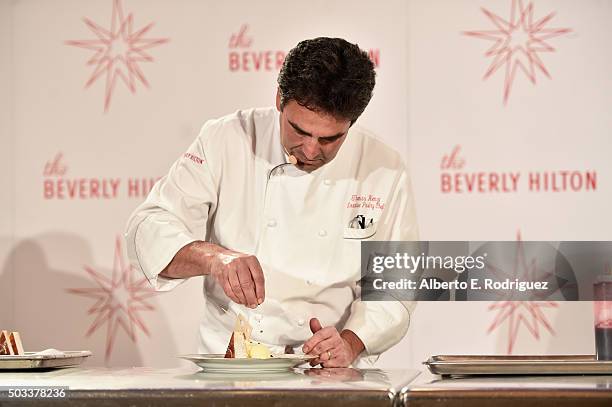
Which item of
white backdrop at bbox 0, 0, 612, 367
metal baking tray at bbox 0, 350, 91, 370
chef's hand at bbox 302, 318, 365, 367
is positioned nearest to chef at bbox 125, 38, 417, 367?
chef's hand at bbox 302, 318, 365, 367

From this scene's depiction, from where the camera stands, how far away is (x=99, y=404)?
143cm

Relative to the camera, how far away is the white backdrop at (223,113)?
131 inches

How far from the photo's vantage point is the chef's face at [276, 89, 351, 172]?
2.14 m

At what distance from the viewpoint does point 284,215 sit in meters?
2.47

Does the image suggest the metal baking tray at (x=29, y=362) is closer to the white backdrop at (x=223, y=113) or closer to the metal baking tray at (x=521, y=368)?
the metal baking tray at (x=521, y=368)

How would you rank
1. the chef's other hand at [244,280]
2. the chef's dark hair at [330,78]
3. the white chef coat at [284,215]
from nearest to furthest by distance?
1. the chef's other hand at [244,280]
2. the chef's dark hair at [330,78]
3. the white chef coat at [284,215]

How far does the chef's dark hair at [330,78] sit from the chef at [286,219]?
0.01m

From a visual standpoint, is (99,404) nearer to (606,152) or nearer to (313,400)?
(313,400)

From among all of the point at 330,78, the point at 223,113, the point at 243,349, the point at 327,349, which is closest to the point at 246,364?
the point at 243,349

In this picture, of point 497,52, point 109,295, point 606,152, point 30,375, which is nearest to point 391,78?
point 497,52

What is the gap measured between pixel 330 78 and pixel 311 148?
0.18m

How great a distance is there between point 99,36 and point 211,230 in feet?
4.51

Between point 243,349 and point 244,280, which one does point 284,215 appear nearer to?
point 244,280

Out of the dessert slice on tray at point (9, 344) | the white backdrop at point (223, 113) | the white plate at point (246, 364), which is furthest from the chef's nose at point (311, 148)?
the white backdrop at point (223, 113)
